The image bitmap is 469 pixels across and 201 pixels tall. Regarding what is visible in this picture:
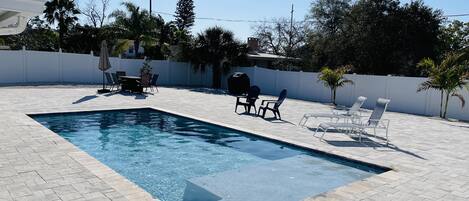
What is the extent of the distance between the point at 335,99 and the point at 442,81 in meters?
5.38

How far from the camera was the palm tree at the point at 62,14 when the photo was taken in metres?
29.8

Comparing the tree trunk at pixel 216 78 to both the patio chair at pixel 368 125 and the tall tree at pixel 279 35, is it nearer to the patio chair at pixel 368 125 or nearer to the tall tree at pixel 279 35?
the patio chair at pixel 368 125

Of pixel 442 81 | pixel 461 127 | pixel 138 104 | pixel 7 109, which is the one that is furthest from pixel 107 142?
pixel 442 81

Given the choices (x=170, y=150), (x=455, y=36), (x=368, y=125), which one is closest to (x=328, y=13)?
(x=455, y=36)

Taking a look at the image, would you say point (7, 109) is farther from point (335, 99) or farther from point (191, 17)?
point (191, 17)

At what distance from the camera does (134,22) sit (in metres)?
30.8

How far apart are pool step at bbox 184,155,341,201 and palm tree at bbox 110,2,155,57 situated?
85.4 feet

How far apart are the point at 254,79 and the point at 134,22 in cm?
1264

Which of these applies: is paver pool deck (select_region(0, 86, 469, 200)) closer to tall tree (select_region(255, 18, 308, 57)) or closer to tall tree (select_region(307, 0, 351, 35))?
tall tree (select_region(307, 0, 351, 35))

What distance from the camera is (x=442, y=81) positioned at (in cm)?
1384

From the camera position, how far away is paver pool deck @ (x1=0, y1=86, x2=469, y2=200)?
4.71 m

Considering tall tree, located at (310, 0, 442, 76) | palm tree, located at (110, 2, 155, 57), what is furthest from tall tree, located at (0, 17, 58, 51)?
tall tree, located at (310, 0, 442, 76)

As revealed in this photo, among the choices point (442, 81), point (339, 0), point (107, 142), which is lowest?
point (107, 142)

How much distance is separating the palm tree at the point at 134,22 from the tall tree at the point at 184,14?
17397 mm
